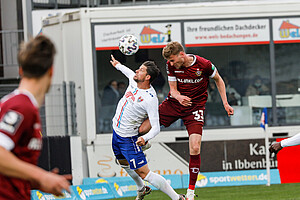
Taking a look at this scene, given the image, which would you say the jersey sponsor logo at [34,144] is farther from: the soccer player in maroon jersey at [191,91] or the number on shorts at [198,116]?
the number on shorts at [198,116]

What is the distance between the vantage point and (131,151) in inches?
369

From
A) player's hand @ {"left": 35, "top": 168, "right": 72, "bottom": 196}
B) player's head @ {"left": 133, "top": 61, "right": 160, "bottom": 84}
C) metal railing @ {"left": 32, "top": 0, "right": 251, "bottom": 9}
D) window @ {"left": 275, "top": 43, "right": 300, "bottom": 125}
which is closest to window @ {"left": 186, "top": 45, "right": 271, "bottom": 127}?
window @ {"left": 275, "top": 43, "right": 300, "bottom": 125}

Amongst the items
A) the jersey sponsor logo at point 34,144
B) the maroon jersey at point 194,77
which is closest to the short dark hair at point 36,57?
the jersey sponsor logo at point 34,144

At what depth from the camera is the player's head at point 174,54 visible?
9.17m

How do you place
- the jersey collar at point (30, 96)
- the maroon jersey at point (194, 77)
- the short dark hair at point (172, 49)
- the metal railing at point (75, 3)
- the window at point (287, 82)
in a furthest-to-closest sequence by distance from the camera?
1. the metal railing at point (75, 3)
2. the window at point (287, 82)
3. the maroon jersey at point (194, 77)
4. the short dark hair at point (172, 49)
5. the jersey collar at point (30, 96)

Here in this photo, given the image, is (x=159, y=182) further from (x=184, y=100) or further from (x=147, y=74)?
(x=147, y=74)

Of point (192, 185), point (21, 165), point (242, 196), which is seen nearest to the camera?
point (21, 165)

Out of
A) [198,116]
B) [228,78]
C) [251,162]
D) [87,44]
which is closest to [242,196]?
[198,116]

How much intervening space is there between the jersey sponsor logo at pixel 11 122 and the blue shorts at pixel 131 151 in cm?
563

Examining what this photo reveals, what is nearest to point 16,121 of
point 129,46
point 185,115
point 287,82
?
point 185,115

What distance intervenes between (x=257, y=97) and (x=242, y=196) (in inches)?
164

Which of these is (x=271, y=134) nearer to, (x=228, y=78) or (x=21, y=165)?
Answer: (x=228, y=78)

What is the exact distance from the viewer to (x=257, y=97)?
1473 cm

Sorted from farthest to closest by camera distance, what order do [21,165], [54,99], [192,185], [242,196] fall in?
[54,99], [242,196], [192,185], [21,165]
